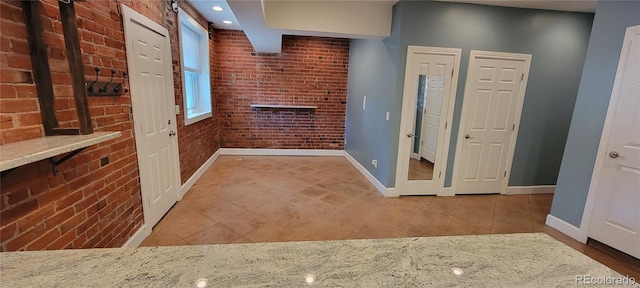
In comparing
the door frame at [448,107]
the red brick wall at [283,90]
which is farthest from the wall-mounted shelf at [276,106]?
the door frame at [448,107]

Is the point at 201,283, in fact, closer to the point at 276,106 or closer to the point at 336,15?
the point at 336,15

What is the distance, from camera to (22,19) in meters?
1.31

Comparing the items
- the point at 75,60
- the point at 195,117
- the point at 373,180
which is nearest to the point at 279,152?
the point at 195,117

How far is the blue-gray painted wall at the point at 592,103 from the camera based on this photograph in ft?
7.70

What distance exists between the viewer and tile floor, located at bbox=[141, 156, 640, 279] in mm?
2588

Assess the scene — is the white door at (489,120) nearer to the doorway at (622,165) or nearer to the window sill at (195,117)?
the doorway at (622,165)

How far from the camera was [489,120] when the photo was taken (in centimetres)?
353

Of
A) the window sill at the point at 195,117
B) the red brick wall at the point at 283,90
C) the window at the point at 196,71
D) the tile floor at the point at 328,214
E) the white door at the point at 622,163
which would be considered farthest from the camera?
the red brick wall at the point at 283,90

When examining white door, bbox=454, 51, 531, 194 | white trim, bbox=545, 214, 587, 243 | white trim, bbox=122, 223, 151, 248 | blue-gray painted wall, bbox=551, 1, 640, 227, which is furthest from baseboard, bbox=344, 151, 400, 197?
white trim, bbox=122, 223, 151, 248

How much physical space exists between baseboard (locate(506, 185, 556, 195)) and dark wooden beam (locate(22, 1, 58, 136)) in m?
4.88

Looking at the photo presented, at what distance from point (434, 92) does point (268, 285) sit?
3.35 metres

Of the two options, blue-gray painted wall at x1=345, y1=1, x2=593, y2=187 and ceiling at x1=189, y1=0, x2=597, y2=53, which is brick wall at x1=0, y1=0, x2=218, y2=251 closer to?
ceiling at x1=189, y1=0, x2=597, y2=53

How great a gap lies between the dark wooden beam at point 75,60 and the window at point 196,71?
94.4 inches

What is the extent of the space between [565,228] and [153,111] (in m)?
4.44
